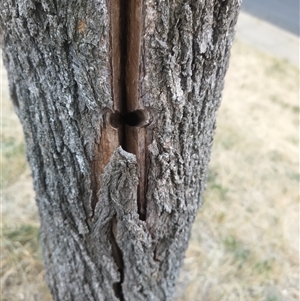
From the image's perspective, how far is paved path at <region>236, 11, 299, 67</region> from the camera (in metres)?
4.04

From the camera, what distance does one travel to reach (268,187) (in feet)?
7.61

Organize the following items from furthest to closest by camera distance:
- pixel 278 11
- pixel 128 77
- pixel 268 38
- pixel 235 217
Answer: pixel 278 11 → pixel 268 38 → pixel 235 217 → pixel 128 77

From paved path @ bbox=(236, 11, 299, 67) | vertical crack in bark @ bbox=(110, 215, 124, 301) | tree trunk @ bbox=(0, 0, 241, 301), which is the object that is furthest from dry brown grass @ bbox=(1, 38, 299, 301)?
paved path @ bbox=(236, 11, 299, 67)

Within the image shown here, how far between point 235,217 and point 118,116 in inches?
55.2

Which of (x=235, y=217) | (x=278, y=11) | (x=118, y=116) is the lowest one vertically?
(x=235, y=217)

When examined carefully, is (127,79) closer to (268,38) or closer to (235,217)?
(235,217)

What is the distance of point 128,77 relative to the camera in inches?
33.1

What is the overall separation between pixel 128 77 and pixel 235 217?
146 centimetres

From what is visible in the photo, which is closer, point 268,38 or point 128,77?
point 128,77

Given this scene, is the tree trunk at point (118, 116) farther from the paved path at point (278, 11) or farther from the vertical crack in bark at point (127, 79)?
the paved path at point (278, 11)

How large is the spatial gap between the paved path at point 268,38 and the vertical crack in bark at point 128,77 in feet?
11.1

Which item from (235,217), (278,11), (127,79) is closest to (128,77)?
(127,79)

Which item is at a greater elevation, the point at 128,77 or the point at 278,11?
the point at 128,77

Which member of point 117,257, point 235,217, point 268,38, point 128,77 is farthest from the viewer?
point 268,38
